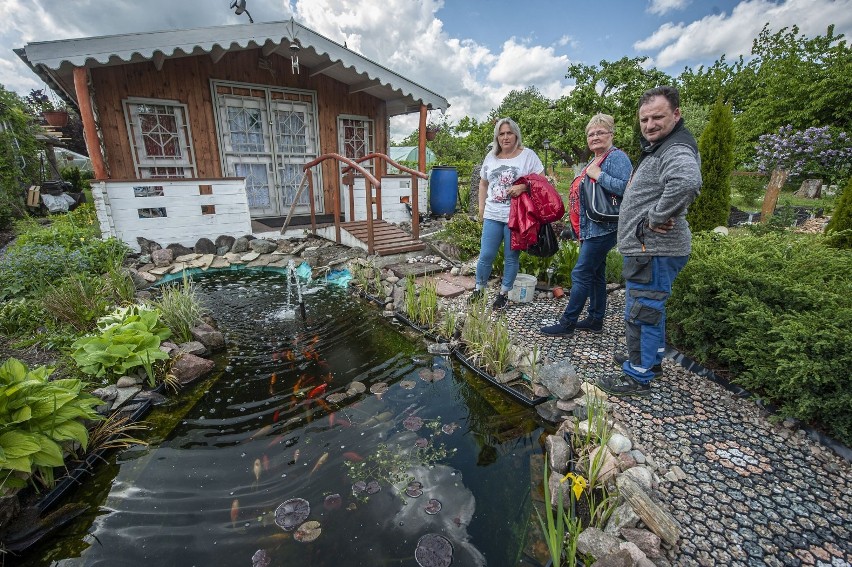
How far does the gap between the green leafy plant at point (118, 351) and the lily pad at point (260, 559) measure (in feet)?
5.06

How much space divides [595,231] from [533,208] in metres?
0.61

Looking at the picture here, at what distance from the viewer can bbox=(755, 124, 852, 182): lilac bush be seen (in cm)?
800

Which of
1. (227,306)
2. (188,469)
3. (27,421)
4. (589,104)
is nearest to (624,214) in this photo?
(188,469)

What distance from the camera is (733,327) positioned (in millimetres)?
2336

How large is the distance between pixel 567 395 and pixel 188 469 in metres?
2.09

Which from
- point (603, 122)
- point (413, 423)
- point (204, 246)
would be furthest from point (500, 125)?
point (204, 246)

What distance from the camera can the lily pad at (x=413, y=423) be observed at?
218 cm

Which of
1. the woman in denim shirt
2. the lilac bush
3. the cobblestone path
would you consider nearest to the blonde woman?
the woman in denim shirt

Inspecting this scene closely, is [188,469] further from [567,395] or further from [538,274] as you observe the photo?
[538,274]

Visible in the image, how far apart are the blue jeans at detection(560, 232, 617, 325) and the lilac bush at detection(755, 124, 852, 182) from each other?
8.33 m

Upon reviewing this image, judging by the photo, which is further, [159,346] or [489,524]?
[159,346]

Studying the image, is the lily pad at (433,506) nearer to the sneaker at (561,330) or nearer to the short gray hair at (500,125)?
the sneaker at (561,330)

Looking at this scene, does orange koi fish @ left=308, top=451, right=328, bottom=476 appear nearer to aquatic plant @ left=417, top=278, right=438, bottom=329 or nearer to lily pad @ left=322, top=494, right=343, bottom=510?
lily pad @ left=322, top=494, right=343, bottom=510

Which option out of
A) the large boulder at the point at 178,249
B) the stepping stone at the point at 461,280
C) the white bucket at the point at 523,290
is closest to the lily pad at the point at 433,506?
the white bucket at the point at 523,290
